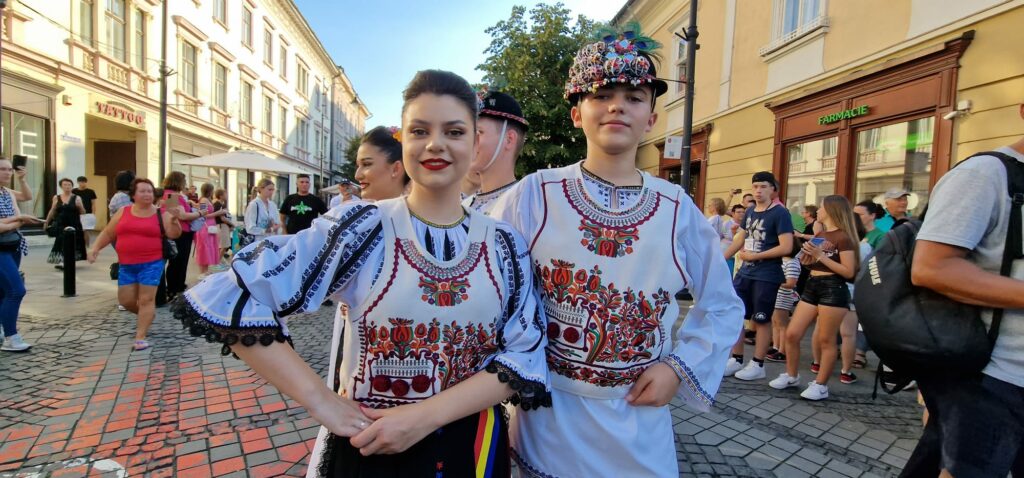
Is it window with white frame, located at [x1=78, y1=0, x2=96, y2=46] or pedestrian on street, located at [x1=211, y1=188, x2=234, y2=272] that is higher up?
window with white frame, located at [x1=78, y1=0, x2=96, y2=46]

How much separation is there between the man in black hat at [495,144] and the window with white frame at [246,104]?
25600 mm

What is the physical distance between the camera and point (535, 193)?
67.3 inches

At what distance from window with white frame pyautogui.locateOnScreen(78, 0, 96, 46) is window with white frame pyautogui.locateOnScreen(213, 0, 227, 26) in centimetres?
783

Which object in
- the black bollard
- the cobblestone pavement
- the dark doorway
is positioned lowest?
the cobblestone pavement

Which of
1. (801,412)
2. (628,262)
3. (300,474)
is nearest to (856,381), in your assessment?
(801,412)

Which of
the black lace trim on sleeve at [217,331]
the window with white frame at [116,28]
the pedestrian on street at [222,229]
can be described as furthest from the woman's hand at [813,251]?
the window with white frame at [116,28]

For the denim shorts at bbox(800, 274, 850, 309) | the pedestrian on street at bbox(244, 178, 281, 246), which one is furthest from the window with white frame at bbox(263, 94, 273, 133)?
the denim shorts at bbox(800, 274, 850, 309)

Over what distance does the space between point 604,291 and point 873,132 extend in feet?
26.7

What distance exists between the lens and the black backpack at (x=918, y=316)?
1.69 meters

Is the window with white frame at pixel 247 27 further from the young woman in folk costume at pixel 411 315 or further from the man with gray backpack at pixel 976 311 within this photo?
the man with gray backpack at pixel 976 311

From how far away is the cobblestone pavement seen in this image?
2869 mm

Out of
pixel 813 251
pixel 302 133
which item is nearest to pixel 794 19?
pixel 813 251

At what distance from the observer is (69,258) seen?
677 centimetres

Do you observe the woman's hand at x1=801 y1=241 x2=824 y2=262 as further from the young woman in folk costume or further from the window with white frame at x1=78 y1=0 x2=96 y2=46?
the window with white frame at x1=78 y1=0 x2=96 y2=46
